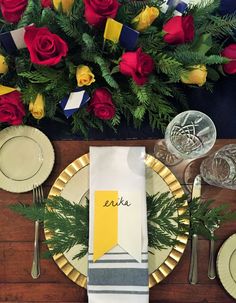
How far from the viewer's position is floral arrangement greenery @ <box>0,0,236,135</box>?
732 millimetres

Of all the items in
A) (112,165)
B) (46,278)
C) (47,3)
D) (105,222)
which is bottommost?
(46,278)

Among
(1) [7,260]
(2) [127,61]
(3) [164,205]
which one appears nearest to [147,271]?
(3) [164,205]

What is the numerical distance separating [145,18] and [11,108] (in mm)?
324

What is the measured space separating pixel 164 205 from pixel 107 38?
361 mm

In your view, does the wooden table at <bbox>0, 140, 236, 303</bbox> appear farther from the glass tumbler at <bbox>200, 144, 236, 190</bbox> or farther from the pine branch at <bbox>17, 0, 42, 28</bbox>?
the pine branch at <bbox>17, 0, 42, 28</bbox>

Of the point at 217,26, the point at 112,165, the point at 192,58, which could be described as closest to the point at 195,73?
the point at 192,58

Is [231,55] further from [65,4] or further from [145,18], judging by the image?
[65,4]

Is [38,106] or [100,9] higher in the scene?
[100,9]

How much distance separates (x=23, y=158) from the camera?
836 mm

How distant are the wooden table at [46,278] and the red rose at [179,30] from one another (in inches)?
13.8

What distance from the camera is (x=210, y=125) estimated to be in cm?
81

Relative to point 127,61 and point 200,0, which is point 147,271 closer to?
point 127,61

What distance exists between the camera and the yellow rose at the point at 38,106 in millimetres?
791

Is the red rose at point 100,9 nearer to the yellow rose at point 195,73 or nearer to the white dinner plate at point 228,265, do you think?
the yellow rose at point 195,73
